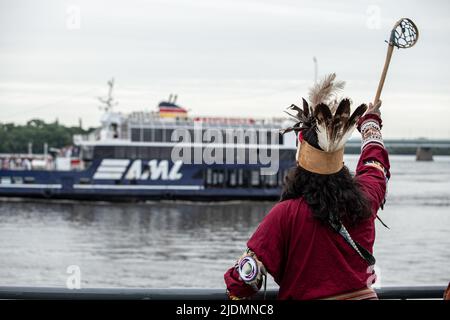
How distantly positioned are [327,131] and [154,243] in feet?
73.3

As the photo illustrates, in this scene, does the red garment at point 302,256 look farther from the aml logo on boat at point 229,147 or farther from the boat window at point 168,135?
the boat window at point 168,135

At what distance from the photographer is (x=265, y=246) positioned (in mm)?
2416

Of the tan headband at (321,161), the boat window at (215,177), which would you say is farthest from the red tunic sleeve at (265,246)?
the boat window at (215,177)

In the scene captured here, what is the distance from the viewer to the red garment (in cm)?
242

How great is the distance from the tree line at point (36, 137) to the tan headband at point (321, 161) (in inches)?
2746

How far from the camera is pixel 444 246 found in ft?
81.6

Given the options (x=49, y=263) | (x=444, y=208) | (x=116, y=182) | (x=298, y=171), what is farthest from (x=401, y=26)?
(x=444, y=208)

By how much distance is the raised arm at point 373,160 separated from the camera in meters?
2.64

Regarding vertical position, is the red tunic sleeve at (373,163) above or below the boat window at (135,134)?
above

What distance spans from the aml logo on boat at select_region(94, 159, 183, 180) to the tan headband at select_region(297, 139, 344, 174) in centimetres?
3611

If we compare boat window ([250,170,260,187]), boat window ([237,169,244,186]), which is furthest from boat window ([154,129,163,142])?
boat window ([250,170,260,187])

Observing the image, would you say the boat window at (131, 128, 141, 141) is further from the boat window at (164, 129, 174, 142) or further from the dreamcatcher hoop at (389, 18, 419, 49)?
the dreamcatcher hoop at (389, 18, 419, 49)
